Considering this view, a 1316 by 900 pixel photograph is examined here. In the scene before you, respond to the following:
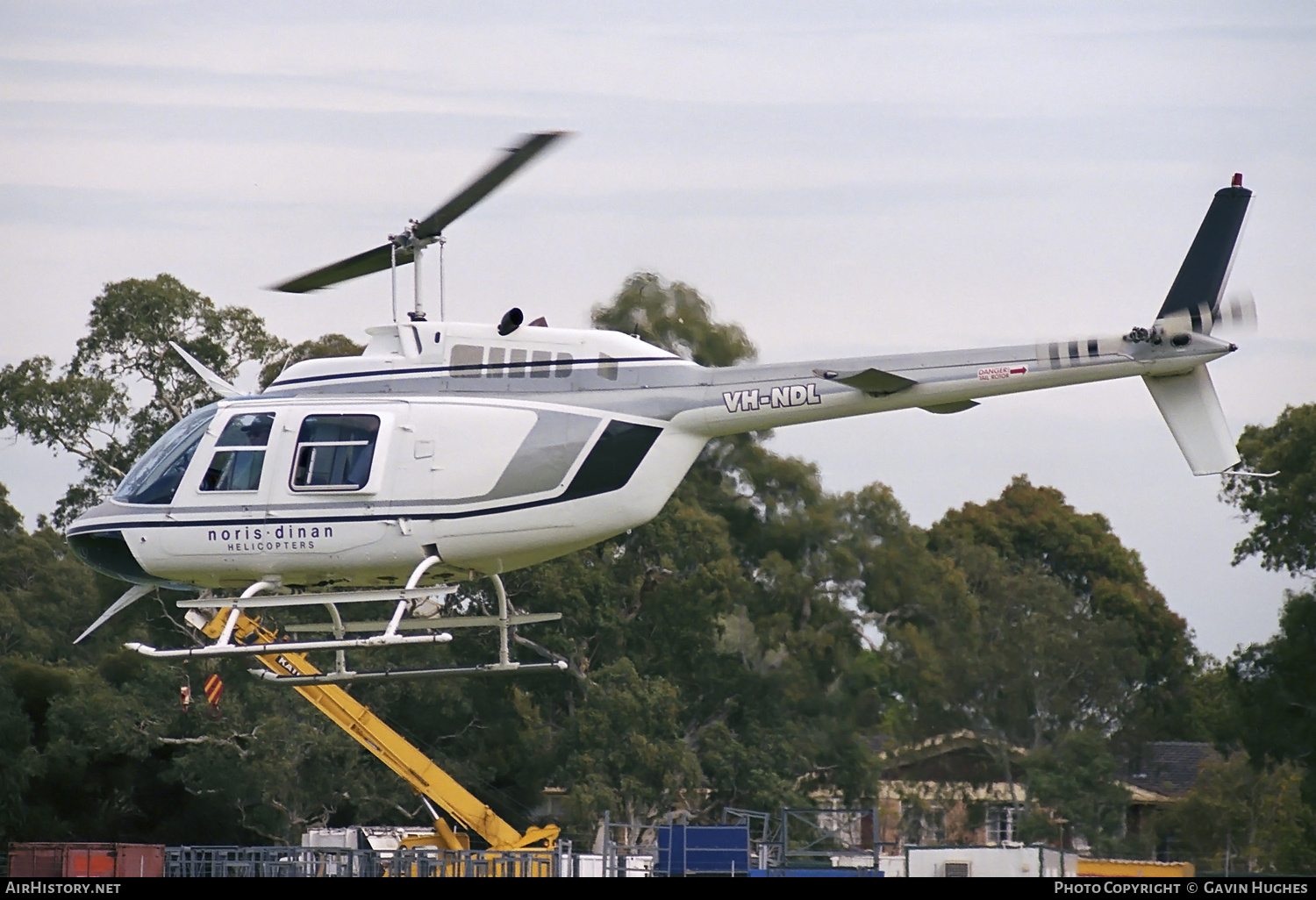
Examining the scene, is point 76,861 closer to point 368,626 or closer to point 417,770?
point 417,770

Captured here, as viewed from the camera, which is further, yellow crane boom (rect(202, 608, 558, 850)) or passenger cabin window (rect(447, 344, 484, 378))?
yellow crane boom (rect(202, 608, 558, 850))

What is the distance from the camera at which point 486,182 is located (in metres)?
15.8

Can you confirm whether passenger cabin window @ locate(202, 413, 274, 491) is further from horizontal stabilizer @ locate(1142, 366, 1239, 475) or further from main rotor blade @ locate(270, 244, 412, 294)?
horizontal stabilizer @ locate(1142, 366, 1239, 475)

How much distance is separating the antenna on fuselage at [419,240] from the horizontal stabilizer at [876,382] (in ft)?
11.1

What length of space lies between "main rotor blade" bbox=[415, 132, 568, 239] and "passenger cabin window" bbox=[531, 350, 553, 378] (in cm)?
147

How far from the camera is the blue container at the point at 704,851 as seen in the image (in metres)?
23.9

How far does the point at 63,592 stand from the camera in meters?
43.4

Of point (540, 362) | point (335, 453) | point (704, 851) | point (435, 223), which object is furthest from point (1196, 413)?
point (704, 851)

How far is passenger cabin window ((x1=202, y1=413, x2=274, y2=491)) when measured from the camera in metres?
16.4

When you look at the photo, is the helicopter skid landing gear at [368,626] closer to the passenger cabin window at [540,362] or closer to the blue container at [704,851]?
the passenger cabin window at [540,362]

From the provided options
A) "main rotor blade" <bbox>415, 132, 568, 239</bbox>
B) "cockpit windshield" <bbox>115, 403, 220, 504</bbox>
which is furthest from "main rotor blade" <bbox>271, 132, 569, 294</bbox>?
"cockpit windshield" <bbox>115, 403, 220, 504</bbox>

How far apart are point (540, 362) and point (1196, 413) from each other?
6013 mm
